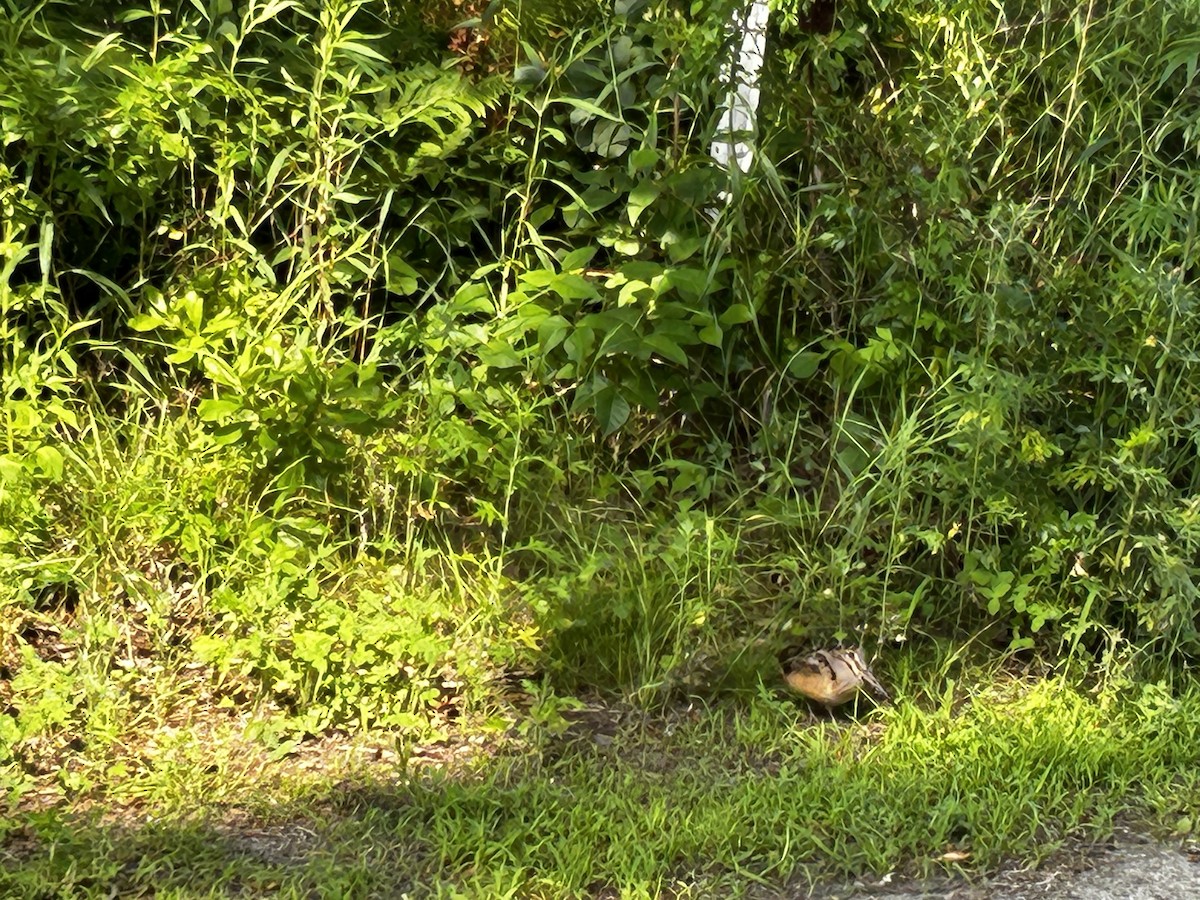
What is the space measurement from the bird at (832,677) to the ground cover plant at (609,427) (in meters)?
0.06

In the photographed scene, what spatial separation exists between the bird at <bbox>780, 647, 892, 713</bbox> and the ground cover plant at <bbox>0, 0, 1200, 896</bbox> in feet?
0.21

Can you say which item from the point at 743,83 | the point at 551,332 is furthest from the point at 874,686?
the point at 743,83

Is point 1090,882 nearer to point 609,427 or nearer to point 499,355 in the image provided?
point 609,427

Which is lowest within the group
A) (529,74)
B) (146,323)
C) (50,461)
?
(50,461)

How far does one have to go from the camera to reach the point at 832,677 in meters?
3.71

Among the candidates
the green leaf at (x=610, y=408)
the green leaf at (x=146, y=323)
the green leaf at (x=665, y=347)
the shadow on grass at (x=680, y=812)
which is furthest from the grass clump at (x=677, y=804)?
the green leaf at (x=146, y=323)

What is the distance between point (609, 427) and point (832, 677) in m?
1.05

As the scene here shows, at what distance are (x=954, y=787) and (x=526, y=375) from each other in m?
1.84

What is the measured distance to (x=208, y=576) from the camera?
12.6ft

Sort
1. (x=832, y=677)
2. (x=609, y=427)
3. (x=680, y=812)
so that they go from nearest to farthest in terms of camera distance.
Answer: (x=680, y=812) < (x=832, y=677) < (x=609, y=427)

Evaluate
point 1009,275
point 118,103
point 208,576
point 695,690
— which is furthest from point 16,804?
point 1009,275

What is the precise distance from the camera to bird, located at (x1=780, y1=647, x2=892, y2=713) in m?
3.70

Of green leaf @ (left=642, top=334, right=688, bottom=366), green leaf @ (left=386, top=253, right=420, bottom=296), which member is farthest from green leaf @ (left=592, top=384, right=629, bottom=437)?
green leaf @ (left=386, top=253, right=420, bottom=296)

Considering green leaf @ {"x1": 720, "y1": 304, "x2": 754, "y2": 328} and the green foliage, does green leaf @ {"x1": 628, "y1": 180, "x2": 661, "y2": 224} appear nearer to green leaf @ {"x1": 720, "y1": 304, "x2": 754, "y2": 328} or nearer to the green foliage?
the green foliage
